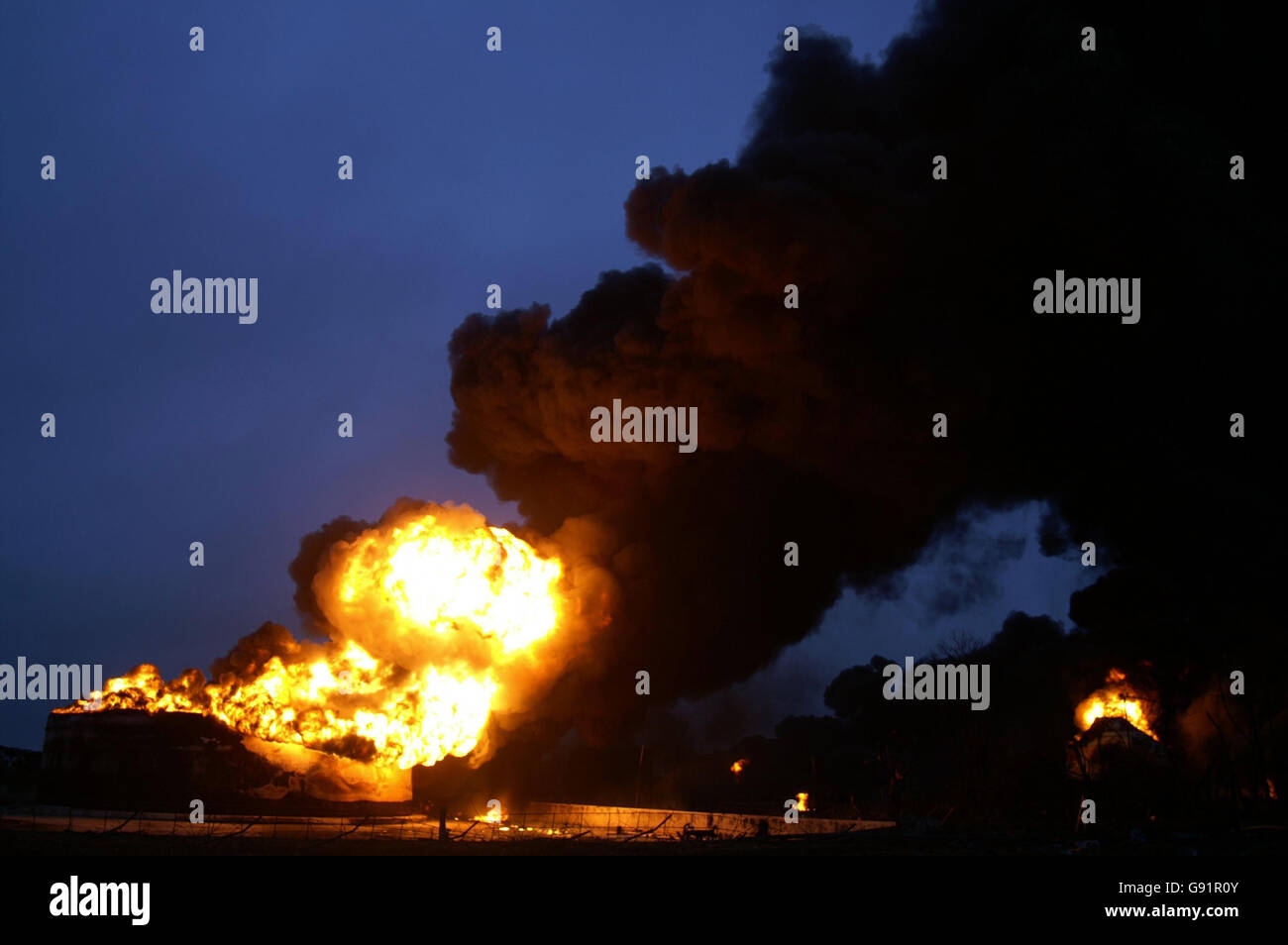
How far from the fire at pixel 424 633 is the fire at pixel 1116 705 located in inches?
1241

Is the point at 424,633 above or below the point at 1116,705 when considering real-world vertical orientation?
above

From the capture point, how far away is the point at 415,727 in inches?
1747

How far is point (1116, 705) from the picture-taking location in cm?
5706

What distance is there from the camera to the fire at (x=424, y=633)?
4397 cm

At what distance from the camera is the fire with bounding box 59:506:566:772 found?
144ft

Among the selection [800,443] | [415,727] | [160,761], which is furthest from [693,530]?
[160,761]

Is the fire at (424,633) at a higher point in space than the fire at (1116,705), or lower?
higher

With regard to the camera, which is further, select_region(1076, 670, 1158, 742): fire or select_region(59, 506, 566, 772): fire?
select_region(1076, 670, 1158, 742): fire

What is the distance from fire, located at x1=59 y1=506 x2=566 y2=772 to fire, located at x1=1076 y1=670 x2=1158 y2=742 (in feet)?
103

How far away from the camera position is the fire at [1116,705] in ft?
182

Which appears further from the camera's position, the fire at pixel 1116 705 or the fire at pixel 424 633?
the fire at pixel 1116 705

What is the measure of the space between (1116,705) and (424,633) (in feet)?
124
